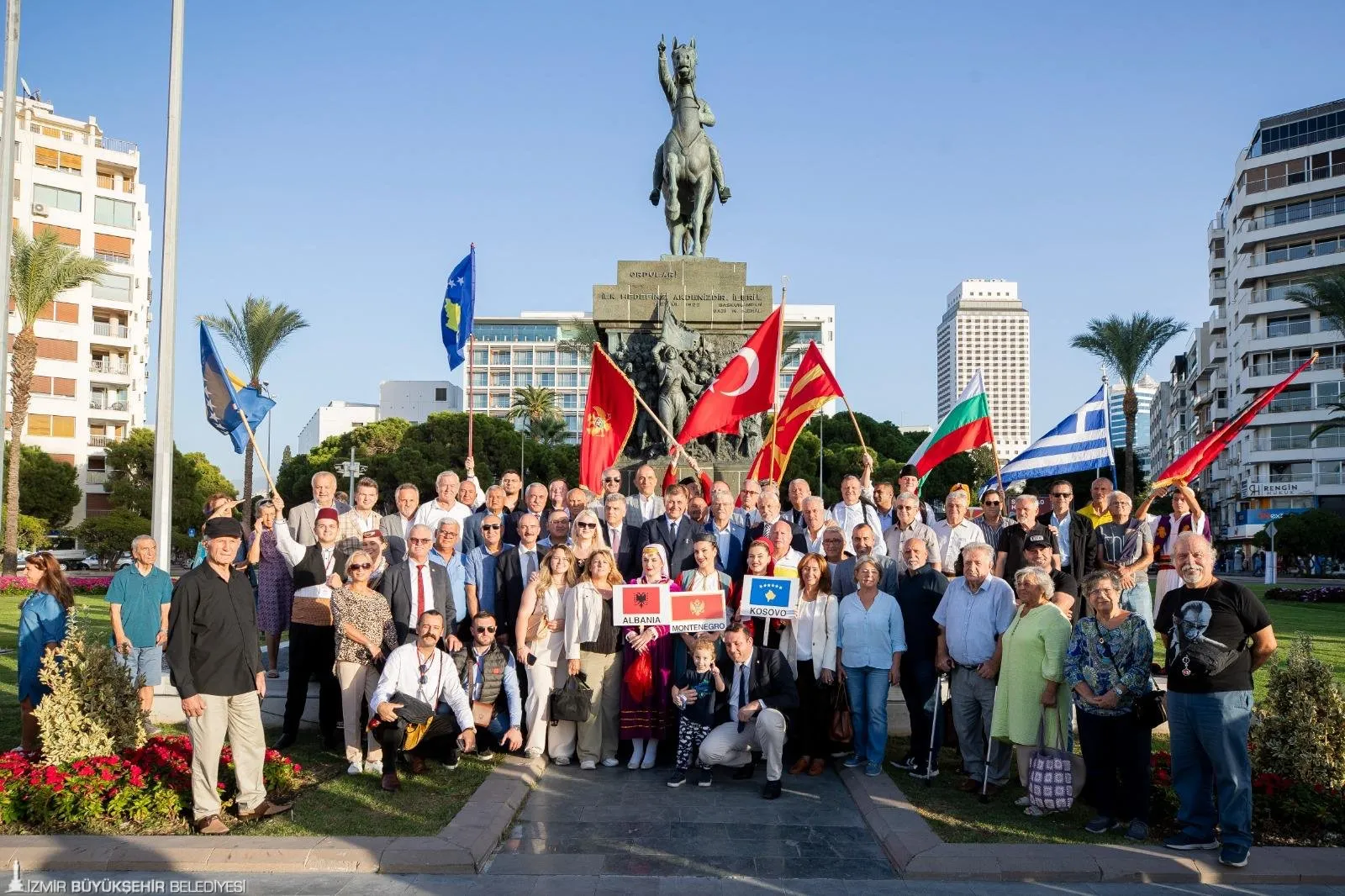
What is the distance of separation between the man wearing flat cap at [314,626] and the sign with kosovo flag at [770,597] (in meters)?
3.42

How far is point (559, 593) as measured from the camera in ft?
29.7

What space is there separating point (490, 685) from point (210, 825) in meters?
2.50

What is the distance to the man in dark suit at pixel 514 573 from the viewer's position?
372 inches

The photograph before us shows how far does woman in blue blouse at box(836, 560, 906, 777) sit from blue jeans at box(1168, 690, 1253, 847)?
7.05ft

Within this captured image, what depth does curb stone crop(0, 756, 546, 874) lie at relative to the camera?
20.4 feet

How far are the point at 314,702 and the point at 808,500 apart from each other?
4975 mm

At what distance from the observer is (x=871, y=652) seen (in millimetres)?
8391

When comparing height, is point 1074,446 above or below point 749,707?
above

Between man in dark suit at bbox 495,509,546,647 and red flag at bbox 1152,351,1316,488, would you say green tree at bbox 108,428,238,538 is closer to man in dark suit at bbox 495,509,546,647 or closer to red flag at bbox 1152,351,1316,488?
man in dark suit at bbox 495,509,546,647

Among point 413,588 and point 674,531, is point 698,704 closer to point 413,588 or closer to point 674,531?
point 674,531

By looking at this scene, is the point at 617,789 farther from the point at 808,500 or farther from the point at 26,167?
the point at 26,167

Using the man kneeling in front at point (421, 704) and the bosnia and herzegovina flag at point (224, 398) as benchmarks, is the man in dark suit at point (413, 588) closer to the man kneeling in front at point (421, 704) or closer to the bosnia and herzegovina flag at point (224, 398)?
the man kneeling in front at point (421, 704)

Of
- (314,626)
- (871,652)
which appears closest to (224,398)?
(314,626)

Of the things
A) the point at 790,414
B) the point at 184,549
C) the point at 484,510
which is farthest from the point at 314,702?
the point at 184,549
